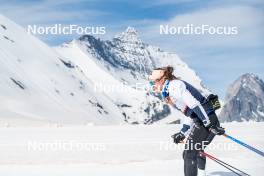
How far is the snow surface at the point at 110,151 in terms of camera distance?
1219 cm

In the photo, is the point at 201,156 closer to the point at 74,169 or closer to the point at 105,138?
the point at 74,169

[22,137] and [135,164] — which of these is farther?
[22,137]

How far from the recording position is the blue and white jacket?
8.42 meters

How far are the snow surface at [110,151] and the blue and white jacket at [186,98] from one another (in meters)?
3.33

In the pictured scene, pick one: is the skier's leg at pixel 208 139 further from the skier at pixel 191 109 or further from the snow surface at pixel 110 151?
the snow surface at pixel 110 151

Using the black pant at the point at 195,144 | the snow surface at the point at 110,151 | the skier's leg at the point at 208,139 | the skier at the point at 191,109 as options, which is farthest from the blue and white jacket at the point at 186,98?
the snow surface at the point at 110,151

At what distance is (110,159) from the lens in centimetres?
1300

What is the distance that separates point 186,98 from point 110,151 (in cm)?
505

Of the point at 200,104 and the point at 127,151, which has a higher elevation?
the point at 200,104

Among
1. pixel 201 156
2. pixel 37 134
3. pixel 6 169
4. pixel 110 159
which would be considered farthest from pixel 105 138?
pixel 201 156

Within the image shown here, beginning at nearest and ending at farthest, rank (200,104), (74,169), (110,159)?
(200,104) → (74,169) → (110,159)

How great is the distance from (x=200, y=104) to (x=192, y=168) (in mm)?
1049

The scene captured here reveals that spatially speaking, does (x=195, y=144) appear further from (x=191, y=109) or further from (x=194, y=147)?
(x=191, y=109)

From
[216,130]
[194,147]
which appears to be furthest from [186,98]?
[194,147]
